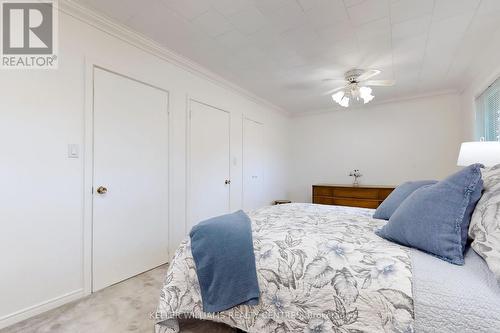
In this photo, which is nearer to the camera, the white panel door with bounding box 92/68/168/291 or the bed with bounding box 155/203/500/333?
the bed with bounding box 155/203/500/333

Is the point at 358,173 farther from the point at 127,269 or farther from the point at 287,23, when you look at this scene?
the point at 127,269

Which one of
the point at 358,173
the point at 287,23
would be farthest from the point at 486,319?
the point at 358,173

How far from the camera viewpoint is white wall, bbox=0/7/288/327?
1.57 meters

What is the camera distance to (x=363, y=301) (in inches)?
37.5

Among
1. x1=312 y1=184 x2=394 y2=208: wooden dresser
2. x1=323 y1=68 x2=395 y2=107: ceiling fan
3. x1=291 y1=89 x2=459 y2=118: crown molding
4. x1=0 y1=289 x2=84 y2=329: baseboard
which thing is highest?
x1=291 y1=89 x2=459 y2=118: crown molding

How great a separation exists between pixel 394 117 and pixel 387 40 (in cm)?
232

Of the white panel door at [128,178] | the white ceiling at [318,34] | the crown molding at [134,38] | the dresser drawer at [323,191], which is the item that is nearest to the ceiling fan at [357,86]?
the white ceiling at [318,34]

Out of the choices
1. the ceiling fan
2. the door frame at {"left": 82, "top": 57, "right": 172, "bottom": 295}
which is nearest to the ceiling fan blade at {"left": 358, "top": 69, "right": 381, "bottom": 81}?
the ceiling fan

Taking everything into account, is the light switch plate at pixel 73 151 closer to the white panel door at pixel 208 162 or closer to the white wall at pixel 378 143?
the white panel door at pixel 208 162

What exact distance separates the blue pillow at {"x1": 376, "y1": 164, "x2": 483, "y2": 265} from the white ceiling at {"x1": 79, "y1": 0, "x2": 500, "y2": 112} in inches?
60.2

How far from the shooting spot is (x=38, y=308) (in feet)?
5.49

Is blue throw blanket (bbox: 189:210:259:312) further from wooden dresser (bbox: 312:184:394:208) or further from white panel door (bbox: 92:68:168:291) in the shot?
wooden dresser (bbox: 312:184:394:208)

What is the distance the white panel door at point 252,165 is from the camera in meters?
3.89

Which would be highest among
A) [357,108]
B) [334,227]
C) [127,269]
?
[357,108]
